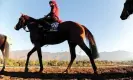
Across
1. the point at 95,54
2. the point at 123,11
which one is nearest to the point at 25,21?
the point at 95,54

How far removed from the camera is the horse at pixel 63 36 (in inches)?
609

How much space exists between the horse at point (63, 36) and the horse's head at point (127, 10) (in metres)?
1.82

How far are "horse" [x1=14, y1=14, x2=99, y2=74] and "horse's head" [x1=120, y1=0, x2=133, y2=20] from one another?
1.82m

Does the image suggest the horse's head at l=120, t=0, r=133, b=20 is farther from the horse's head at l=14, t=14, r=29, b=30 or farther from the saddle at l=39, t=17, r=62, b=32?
the horse's head at l=14, t=14, r=29, b=30

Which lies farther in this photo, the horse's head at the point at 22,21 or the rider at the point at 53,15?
the horse's head at the point at 22,21

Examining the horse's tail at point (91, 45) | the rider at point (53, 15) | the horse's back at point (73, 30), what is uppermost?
the rider at point (53, 15)

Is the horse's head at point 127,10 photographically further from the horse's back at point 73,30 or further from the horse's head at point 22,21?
the horse's head at point 22,21

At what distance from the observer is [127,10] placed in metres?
15.0

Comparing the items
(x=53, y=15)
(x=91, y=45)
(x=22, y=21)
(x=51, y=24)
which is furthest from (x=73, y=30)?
(x=22, y=21)

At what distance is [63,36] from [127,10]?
3.34 metres

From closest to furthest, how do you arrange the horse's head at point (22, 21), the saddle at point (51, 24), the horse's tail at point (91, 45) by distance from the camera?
the horse's tail at point (91, 45)
the saddle at point (51, 24)
the horse's head at point (22, 21)

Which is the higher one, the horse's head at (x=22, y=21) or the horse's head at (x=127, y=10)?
the horse's head at (x=127, y=10)

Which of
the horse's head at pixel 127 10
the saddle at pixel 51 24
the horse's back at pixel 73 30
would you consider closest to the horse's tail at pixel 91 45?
the horse's back at pixel 73 30

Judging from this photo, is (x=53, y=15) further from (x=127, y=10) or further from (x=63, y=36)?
(x=127, y=10)
